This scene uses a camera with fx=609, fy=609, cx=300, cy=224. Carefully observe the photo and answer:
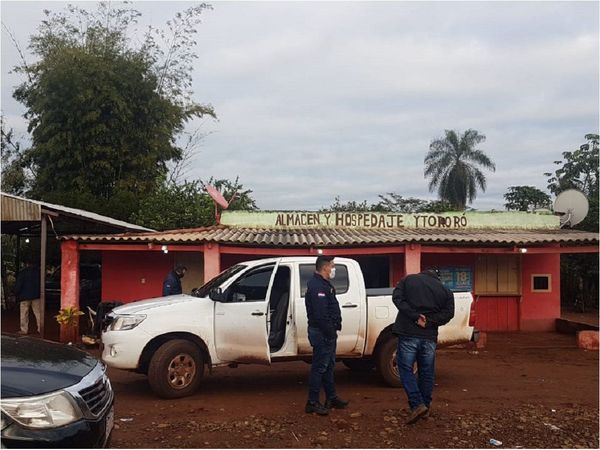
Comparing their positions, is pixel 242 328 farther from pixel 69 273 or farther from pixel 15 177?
pixel 15 177

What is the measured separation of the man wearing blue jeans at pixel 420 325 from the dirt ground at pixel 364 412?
0.45 meters

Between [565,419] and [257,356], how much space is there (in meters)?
3.43

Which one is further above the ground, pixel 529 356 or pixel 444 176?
pixel 444 176

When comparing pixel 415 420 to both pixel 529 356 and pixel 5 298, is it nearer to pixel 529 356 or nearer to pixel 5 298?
pixel 529 356

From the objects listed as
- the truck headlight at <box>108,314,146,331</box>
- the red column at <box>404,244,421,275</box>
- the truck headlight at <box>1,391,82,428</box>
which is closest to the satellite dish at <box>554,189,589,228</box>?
the red column at <box>404,244,421,275</box>

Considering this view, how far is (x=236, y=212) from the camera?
15758 mm

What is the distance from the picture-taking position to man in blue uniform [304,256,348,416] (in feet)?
20.9

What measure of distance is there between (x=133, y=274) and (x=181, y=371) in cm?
771

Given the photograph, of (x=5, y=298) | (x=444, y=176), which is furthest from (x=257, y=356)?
(x=444, y=176)

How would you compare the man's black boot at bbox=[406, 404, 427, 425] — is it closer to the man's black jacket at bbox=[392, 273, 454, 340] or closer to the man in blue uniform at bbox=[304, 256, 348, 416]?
the man's black jacket at bbox=[392, 273, 454, 340]

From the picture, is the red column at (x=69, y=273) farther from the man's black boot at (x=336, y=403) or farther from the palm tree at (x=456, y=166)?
the palm tree at (x=456, y=166)

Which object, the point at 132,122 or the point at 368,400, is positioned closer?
the point at 368,400

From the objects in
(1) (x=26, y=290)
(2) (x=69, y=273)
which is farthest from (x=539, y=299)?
(1) (x=26, y=290)

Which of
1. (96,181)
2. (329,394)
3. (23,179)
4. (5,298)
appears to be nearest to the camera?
(329,394)
